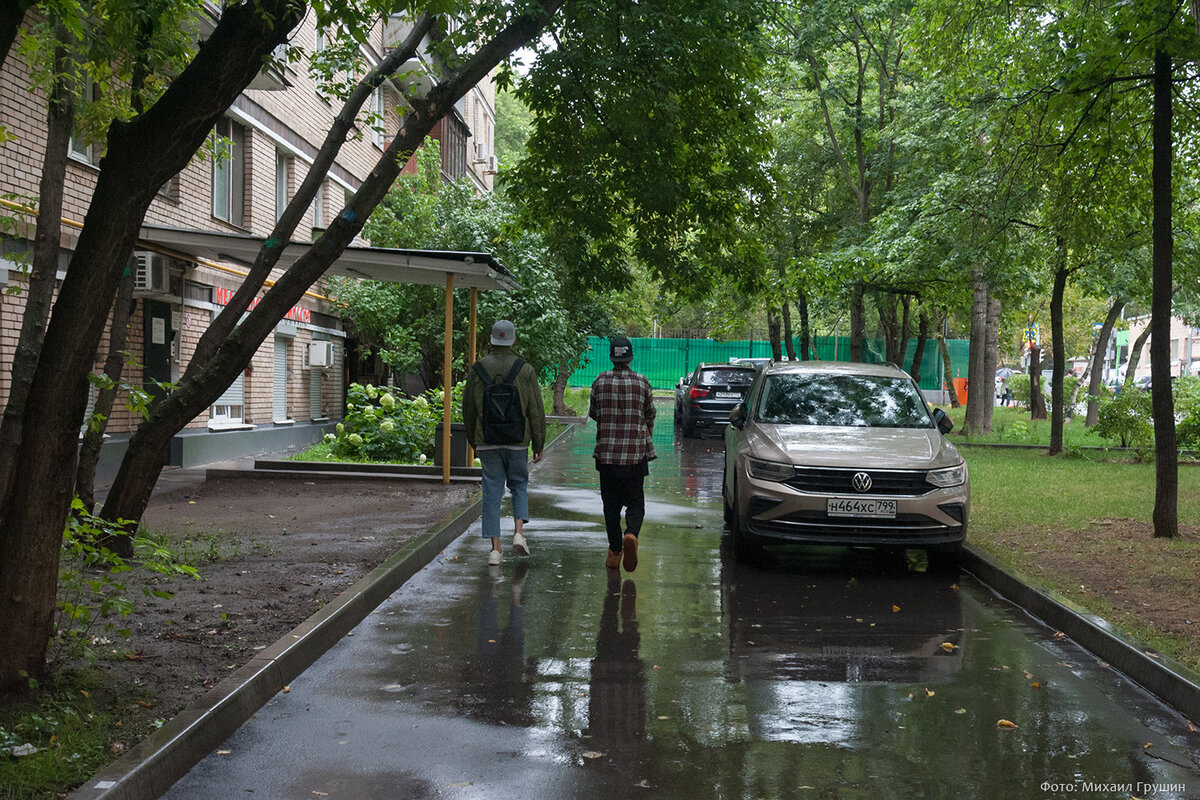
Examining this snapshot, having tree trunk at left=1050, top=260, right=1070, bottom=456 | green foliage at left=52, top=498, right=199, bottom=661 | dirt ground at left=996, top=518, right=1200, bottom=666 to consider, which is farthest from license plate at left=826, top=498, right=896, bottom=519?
tree trunk at left=1050, top=260, right=1070, bottom=456

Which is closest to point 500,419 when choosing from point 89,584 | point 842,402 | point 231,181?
point 842,402

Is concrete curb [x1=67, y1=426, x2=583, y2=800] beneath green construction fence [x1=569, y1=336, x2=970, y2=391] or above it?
beneath

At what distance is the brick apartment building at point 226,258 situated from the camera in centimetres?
1309

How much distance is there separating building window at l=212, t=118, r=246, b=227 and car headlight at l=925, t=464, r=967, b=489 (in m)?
13.8

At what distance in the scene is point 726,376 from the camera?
27547mm

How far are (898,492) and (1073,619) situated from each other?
217 cm

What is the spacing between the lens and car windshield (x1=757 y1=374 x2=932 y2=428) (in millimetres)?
10359

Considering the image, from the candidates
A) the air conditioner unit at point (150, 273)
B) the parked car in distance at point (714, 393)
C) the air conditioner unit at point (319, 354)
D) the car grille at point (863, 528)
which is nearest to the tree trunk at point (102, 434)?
the car grille at point (863, 528)

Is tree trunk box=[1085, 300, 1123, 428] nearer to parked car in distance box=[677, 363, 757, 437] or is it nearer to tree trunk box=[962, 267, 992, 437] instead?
tree trunk box=[962, 267, 992, 437]

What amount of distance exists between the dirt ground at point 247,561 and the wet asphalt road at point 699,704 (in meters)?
0.42

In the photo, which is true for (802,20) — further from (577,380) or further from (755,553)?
(577,380)

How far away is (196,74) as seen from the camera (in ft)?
16.0

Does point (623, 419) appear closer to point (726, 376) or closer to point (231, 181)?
point (231, 181)

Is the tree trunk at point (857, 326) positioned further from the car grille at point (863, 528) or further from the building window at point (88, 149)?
the car grille at point (863, 528)
